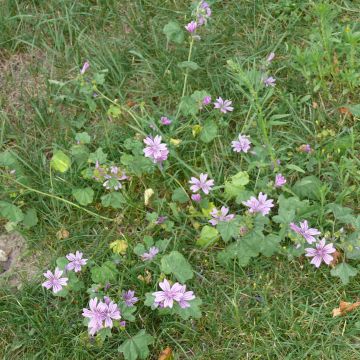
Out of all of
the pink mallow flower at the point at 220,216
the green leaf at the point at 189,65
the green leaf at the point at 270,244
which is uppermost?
the green leaf at the point at 189,65

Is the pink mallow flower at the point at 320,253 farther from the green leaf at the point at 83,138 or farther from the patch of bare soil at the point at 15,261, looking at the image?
the patch of bare soil at the point at 15,261

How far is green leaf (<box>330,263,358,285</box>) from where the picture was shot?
→ 2572 millimetres

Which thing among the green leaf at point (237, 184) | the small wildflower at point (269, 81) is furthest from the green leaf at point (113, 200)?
the small wildflower at point (269, 81)

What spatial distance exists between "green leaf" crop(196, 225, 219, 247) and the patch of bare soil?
33.7 inches

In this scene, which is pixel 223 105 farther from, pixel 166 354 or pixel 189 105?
pixel 166 354

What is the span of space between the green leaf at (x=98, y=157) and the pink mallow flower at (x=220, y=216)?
624 millimetres

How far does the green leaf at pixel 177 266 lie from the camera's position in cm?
258

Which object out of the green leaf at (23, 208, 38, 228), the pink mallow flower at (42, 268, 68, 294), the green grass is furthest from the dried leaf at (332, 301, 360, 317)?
the green leaf at (23, 208, 38, 228)

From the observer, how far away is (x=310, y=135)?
120 inches

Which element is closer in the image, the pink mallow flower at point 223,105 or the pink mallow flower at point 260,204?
the pink mallow flower at point 260,204

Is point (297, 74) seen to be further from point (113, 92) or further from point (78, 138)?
point (78, 138)

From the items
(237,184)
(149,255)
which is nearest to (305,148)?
(237,184)

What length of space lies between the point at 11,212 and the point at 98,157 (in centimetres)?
51

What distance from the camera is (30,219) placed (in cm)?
294
